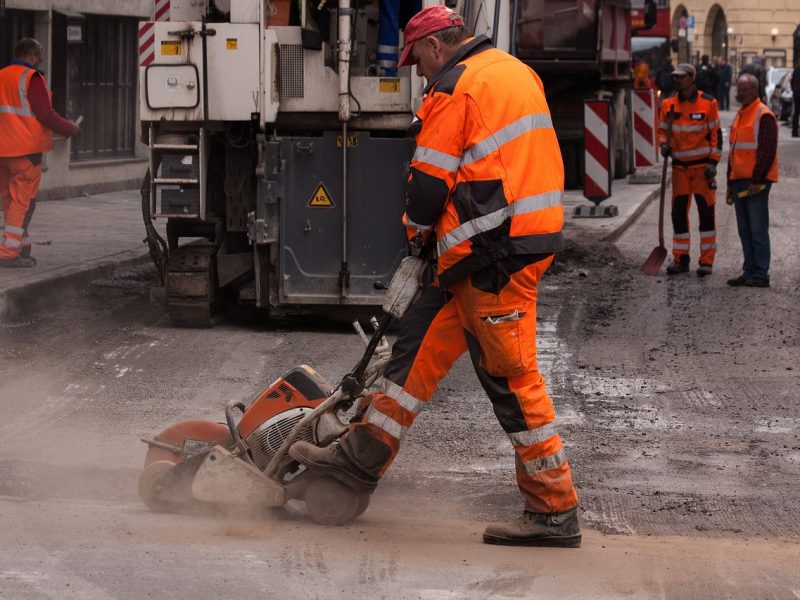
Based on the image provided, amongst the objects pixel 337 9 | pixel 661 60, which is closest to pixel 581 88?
pixel 337 9

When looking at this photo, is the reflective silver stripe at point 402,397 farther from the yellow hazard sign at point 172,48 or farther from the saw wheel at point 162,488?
the yellow hazard sign at point 172,48

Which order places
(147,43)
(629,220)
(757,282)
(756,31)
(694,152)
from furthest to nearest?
(756,31), (629,220), (694,152), (757,282), (147,43)

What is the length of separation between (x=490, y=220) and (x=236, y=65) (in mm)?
4427

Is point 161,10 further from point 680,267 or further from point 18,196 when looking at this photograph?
point 680,267

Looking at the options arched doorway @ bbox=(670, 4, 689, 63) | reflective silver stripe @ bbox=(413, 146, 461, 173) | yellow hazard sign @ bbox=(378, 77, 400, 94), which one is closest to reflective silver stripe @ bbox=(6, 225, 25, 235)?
yellow hazard sign @ bbox=(378, 77, 400, 94)

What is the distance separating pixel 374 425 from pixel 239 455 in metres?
0.52

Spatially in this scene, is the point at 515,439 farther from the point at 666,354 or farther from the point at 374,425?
the point at 666,354

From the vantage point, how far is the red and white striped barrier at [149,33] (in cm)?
914

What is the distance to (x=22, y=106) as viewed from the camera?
11.2 meters

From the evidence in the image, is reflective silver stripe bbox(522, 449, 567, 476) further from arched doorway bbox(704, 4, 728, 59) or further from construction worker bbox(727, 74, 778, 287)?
arched doorway bbox(704, 4, 728, 59)

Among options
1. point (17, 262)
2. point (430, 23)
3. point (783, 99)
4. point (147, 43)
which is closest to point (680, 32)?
point (783, 99)

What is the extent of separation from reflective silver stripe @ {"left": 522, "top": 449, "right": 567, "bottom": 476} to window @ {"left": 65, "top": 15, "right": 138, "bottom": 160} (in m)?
13.4

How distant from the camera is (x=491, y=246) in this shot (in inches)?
188

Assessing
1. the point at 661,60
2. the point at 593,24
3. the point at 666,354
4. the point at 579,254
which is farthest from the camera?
the point at 661,60
